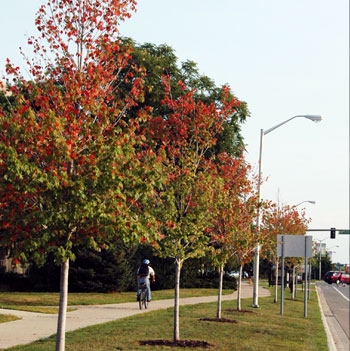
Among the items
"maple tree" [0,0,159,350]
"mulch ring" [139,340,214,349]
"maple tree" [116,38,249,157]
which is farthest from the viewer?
"maple tree" [116,38,249,157]

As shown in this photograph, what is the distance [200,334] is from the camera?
15.2 metres

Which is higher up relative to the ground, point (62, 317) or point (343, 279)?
point (343, 279)

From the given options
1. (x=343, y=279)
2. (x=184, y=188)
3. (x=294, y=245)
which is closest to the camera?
(x=184, y=188)

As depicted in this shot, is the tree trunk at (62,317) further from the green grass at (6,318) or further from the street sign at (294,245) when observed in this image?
the street sign at (294,245)

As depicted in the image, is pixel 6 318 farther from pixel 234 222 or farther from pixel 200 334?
pixel 234 222

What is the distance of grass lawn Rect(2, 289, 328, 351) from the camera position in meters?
12.8

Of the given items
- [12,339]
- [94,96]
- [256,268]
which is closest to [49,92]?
[94,96]

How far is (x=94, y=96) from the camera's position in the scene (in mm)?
9891

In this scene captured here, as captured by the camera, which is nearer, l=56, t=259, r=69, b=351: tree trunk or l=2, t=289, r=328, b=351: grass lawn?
l=56, t=259, r=69, b=351: tree trunk

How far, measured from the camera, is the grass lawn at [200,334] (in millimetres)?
12750

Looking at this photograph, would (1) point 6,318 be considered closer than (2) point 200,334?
No

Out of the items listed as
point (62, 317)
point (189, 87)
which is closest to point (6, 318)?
point (62, 317)

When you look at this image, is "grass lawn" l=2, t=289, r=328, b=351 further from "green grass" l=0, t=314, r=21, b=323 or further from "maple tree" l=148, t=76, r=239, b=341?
"green grass" l=0, t=314, r=21, b=323

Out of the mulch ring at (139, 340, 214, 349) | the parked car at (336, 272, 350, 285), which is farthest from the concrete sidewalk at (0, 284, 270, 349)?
the parked car at (336, 272, 350, 285)
